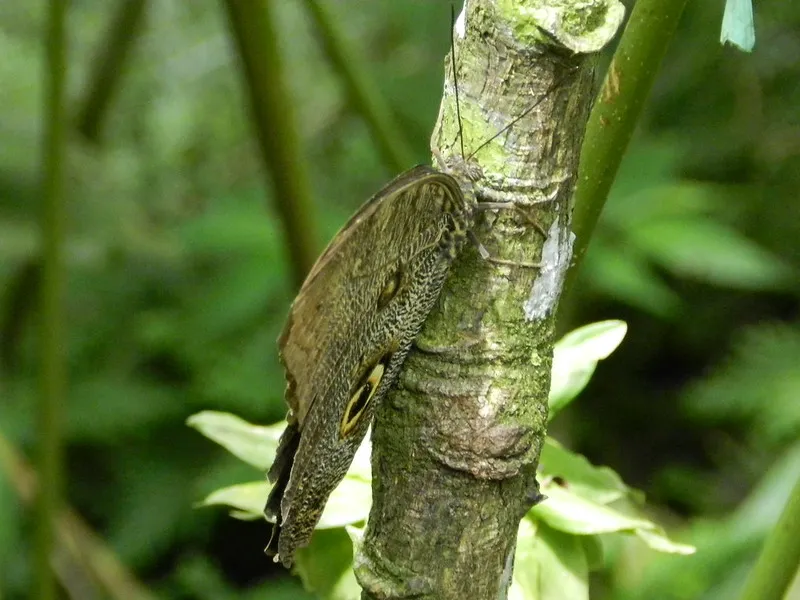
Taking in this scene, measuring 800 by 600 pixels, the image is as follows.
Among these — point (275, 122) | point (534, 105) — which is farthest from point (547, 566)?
point (275, 122)

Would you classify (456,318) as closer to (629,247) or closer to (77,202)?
(77,202)

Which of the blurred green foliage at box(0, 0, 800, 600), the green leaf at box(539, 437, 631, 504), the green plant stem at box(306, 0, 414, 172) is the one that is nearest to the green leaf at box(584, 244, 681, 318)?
the blurred green foliage at box(0, 0, 800, 600)

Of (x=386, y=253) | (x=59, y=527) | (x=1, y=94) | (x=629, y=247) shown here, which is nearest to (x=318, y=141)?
(x=1, y=94)

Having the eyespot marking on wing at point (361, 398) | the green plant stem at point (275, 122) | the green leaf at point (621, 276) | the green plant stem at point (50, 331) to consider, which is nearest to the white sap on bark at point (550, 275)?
the eyespot marking on wing at point (361, 398)

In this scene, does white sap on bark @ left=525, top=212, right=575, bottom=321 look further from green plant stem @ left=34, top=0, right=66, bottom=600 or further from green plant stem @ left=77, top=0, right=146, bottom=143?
green plant stem @ left=77, top=0, right=146, bottom=143

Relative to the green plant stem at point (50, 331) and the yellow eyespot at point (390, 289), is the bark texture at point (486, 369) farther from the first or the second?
the green plant stem at point (50, 331)

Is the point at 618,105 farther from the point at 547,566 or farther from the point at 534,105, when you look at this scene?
the point at 547,566
